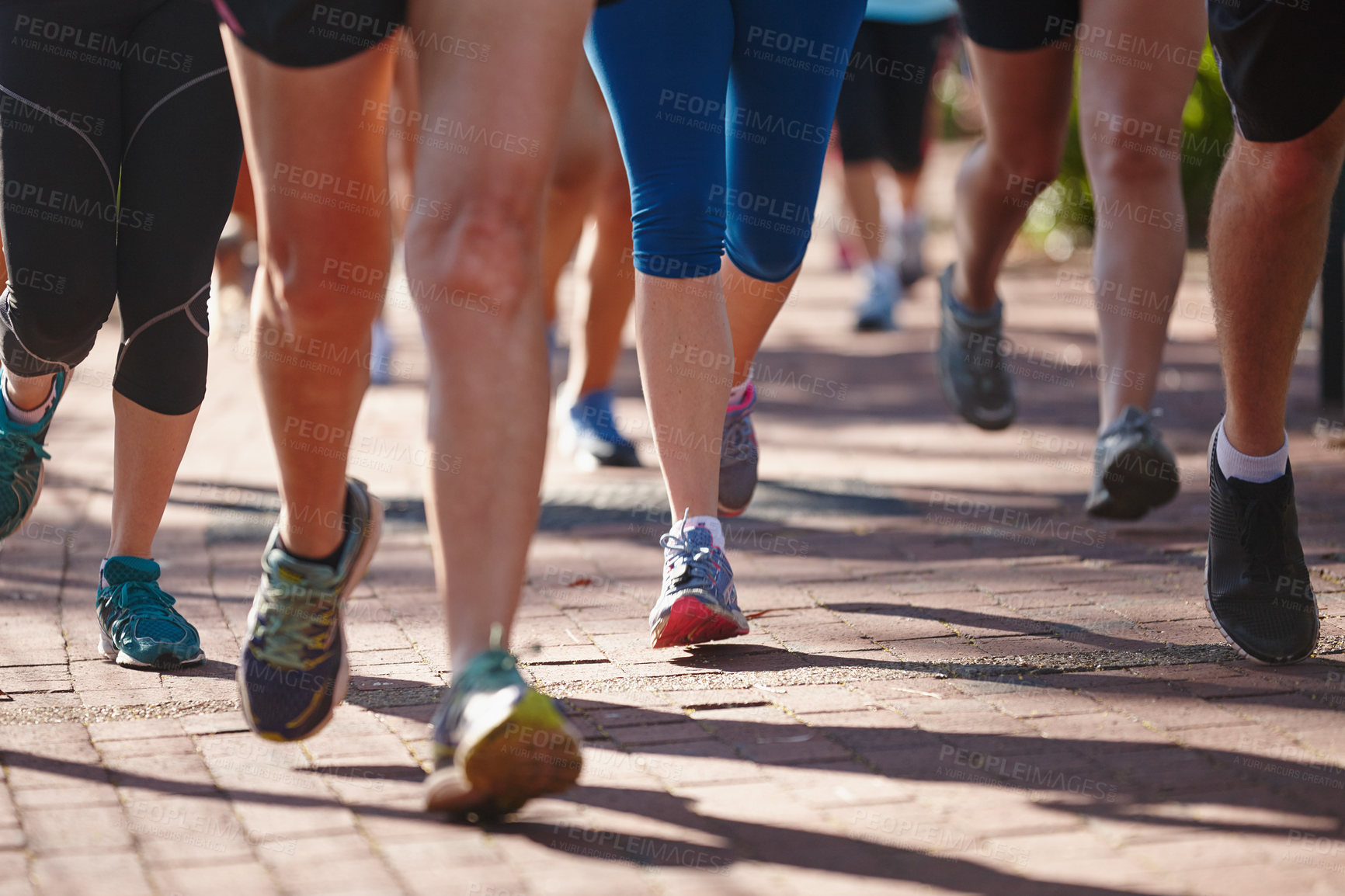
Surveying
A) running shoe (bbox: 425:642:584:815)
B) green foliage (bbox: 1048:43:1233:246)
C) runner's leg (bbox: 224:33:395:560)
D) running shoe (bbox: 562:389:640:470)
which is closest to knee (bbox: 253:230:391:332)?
runner's leg (bbox: 224:33:395:560)

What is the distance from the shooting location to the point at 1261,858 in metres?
1.80

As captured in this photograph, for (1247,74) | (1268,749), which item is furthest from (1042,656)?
(1247,74)

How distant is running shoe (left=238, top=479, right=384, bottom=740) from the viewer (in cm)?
215

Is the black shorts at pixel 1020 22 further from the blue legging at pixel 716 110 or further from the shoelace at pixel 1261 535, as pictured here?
the shoelace at pixel 1261 535

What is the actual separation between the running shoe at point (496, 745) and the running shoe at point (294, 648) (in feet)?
1.09

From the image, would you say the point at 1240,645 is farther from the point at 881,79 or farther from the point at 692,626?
the point at 881,79

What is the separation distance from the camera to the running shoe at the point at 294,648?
215 centimetres

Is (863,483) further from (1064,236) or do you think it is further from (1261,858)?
(1064,236)

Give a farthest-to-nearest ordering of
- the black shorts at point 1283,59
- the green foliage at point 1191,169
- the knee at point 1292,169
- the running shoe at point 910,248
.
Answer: the green foliage at point 1191,169 < the running shoe at point 910,248 < the knee at point 1292,169 < the black shorts at point 1283,59

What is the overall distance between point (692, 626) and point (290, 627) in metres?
0.81

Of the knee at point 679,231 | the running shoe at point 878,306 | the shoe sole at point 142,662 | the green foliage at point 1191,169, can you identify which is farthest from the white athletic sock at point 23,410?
the green foliage at point 1191,169

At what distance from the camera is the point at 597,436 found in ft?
16.5

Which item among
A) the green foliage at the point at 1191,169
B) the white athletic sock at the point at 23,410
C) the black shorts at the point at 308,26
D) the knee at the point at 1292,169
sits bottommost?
the white athletic sock at the point at 23,410

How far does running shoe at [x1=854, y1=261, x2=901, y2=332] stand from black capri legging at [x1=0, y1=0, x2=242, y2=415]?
5.36m
